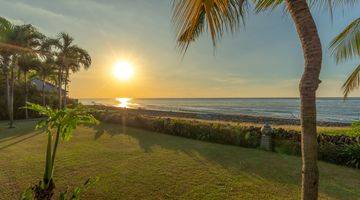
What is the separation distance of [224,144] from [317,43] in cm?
1198

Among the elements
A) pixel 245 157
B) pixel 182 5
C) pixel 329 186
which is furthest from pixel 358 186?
pixel 182 5

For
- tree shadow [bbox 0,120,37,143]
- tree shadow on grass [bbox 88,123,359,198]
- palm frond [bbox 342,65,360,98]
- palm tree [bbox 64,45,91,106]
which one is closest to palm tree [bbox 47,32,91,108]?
palm tree [bbox 64,45,91,106]

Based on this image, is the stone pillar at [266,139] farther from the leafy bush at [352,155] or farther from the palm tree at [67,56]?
the palm tree at [67,56]

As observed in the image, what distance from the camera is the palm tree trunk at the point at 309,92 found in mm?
2986

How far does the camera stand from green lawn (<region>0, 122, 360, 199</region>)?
7.75m

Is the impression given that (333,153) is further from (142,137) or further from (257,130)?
(142,137)

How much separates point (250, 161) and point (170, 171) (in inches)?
128

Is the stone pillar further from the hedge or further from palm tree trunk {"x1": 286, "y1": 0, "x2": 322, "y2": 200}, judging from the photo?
palm tree trunk {"x1": 286, "y1": 0, "x2": 322, "y2": 200}

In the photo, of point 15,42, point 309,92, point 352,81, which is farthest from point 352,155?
point 15,42

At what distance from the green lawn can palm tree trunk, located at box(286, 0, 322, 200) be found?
4590 mm

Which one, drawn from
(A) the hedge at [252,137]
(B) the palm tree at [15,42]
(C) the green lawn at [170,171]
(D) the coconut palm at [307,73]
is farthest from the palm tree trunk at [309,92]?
(B) the palm tree at [15,42]

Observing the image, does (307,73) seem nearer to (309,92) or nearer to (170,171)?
(309,92)

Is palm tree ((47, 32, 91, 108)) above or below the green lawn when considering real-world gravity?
above

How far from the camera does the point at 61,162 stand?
1078cm
